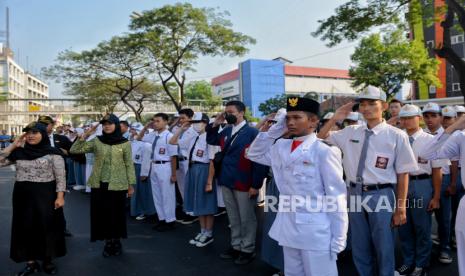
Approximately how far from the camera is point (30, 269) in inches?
175

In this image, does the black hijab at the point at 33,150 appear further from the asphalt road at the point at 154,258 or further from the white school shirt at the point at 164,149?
the white school shirt at the point at 164,149

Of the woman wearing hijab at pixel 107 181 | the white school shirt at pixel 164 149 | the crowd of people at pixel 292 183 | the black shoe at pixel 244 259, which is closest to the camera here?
the crowd of people at pixel 292 183

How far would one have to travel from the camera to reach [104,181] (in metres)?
5.05

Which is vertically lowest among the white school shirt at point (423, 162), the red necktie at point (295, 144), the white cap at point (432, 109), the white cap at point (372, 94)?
the white school shirt at point (423, 162)

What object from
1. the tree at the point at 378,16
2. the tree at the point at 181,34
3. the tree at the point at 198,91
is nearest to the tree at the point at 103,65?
the tree at the point at 181,34

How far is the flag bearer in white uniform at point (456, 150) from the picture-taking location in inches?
107

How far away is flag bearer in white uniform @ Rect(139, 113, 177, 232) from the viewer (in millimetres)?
6371

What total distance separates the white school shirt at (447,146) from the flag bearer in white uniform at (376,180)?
6.7 inches

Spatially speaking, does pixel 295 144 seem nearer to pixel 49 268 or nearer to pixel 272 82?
pixel 49 268

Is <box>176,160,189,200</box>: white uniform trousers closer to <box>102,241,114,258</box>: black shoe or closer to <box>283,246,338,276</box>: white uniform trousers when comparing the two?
<box>102,241,114,258</box>: black shoe

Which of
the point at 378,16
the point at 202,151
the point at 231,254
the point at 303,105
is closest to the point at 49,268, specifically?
the point at 231,254

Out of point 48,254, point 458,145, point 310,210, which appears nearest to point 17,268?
point 48,254

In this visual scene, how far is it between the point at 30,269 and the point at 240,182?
8.89 feet

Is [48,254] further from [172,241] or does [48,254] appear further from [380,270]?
[380,270]
